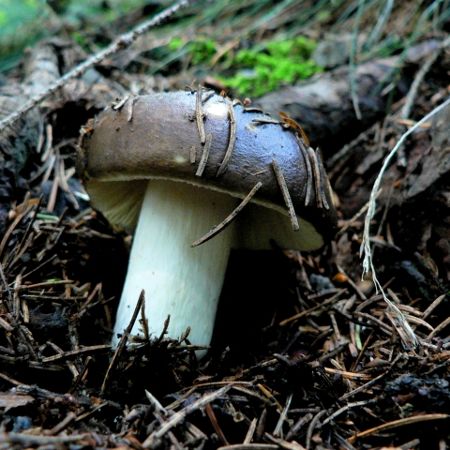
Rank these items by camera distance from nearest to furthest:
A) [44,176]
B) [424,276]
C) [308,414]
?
1. [308,414]
2. [424,276]
3. [44,176]

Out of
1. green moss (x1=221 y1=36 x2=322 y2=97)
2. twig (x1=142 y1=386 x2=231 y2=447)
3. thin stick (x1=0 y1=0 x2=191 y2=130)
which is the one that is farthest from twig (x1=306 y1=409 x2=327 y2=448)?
green moss (x1=221 y1=36 x2=322 y2=97)

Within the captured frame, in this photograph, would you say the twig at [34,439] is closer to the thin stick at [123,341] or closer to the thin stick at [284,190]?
the thin stick at [123,341]

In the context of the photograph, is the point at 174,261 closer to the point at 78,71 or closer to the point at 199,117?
the point at 199,117

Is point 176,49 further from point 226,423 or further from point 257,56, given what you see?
point 226,423

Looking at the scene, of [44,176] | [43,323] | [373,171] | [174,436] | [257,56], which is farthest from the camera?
[257,56]

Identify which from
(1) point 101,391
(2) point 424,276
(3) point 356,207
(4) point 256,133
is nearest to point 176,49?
(3) point 356,207

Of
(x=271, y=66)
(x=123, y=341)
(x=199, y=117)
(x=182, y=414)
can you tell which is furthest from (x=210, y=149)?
(x=271, y=66)
